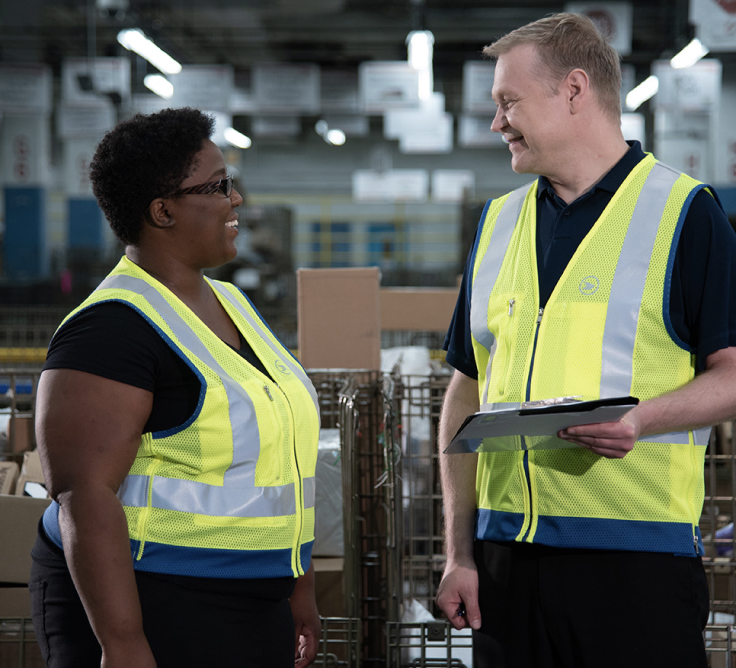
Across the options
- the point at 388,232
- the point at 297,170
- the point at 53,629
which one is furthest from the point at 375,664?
the point at 297,170

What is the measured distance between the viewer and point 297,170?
2300cm

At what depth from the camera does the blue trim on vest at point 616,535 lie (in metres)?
Answer: 1.38

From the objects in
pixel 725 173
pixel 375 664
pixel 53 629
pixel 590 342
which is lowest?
pixel 375 664

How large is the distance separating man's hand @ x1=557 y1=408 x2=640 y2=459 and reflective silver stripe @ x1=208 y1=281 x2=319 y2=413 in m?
0.58

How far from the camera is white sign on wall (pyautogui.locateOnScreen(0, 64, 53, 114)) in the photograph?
1212 centimetres

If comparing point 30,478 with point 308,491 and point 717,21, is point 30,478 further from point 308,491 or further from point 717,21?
point 717,21

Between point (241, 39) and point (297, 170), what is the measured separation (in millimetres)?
6531

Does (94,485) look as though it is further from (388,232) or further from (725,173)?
(388,232)

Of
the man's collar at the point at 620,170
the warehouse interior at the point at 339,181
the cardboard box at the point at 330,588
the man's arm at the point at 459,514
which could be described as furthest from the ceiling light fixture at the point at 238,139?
the man's collar at the point at 620,170

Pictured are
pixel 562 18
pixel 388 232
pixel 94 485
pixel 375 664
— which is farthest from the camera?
pixel 388 232

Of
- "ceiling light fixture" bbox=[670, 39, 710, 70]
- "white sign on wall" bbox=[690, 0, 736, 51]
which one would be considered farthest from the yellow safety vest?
"ceiling light fixture" bbox=[670, 39, 710, 70]

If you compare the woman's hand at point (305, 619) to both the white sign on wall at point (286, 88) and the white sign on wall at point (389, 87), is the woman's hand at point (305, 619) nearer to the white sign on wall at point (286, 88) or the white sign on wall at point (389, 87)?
the white sign on wall at point (389, 87)

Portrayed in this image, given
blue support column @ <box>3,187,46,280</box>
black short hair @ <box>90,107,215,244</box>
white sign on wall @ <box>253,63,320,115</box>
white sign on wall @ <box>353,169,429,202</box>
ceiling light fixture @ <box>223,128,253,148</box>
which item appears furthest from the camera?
ceiling light fixture @ <box>223,128,253,148</box>

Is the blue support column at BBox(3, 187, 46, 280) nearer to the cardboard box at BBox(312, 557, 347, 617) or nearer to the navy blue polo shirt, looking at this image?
the cardboard box at BBox(312, 557, 347, 617)
